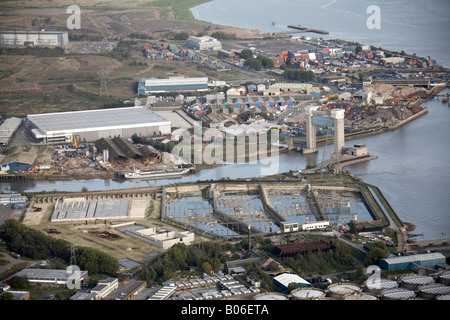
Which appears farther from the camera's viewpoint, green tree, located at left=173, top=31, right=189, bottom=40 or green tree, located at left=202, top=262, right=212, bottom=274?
green tree, located at left=173, top=31, right=189, bottom=40

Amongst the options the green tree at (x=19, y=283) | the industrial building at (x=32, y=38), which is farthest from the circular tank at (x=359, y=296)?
the industrial building at (x=32, y=38)

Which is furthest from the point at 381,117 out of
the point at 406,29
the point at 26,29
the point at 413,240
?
the point at 26,29

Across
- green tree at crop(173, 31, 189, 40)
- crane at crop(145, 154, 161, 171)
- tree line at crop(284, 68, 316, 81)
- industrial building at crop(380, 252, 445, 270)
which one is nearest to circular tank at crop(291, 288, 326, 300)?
industrial building at crop(380, 252, 445, 270)

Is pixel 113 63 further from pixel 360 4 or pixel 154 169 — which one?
pixel 360 4

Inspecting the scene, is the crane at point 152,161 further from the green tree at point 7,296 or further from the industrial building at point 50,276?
the green tree at point 7,296

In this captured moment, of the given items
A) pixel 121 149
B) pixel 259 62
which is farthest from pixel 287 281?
pixel 259 62

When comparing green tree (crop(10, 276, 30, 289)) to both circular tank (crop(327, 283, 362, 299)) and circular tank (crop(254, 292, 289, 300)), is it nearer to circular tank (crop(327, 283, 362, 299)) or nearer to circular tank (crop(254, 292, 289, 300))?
circular tank (crop(254, 292, 289, 300))
